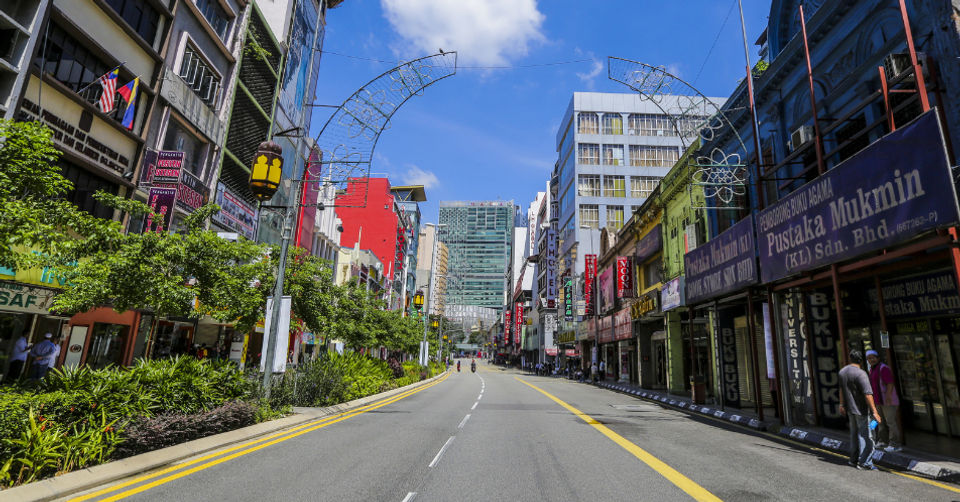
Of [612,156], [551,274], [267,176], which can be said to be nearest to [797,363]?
[267,176]

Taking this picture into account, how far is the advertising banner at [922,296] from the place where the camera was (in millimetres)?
11070

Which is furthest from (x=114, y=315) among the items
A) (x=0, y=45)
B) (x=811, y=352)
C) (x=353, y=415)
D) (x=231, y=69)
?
(x=811, y=352)

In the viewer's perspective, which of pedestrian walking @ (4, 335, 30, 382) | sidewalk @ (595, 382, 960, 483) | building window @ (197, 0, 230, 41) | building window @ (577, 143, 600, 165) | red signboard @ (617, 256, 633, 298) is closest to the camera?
sidewalk @ (595, 382, 960, 483)

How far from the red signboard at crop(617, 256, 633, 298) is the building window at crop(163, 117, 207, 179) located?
2608 cm

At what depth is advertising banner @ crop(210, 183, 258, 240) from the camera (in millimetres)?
25938

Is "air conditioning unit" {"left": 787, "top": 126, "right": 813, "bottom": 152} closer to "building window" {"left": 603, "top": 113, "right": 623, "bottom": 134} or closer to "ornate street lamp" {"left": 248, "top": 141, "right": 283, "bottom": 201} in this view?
"ornate street lamp" {"left": 248, "top": 141, "right": 283, "bottom": 201}

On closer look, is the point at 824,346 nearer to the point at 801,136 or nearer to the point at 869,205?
the point at 869,205

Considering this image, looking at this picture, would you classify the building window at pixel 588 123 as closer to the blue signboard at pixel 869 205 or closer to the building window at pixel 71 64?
the blue signboard at pixel 869 205

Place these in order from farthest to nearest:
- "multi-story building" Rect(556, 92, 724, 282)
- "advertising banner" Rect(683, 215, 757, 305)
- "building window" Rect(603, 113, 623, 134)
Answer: "building window" Rect(603, 113, 623, 134)
"multi-story building" Rect(556, 92, 724, 282)
"advertising banner" Rect(683, 215, 757, 305)

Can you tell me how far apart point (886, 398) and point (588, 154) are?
191 ft

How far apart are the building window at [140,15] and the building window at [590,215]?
50.4m

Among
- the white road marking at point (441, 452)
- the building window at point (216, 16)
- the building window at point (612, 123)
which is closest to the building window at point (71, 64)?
the building window at point (216, 16)

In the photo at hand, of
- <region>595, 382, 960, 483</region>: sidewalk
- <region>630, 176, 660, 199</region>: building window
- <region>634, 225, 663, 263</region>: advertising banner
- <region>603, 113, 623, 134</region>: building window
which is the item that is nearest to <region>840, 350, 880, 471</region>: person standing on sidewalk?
<region>595, 382, 960, 483</region>: sidewalk

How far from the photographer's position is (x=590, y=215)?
63.2m
